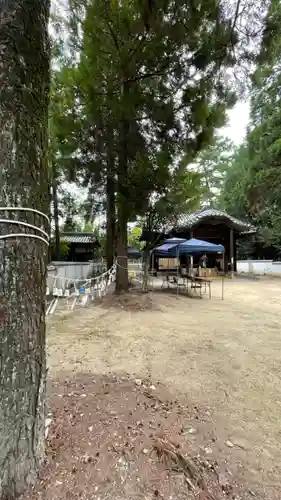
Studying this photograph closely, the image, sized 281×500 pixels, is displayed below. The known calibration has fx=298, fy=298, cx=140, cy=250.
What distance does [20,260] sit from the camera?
5.17 feet

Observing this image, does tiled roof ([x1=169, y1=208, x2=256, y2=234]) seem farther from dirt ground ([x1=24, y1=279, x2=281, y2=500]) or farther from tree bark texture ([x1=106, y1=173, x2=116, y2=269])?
dirt ground ([x1=24, y1=279, x2=281, y2=500])

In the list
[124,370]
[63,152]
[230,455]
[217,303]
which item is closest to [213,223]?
[217,303]

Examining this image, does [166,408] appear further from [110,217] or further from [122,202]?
[110,217]

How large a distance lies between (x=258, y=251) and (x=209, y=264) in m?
7.59

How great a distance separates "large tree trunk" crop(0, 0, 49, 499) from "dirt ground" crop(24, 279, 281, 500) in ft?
0.75

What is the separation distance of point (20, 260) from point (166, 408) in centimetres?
182

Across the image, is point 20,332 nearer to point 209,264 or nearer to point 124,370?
point 124,370

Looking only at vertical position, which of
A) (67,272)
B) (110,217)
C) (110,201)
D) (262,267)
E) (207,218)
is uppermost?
(207,218)

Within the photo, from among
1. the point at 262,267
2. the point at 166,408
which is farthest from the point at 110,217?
the point at 262,267

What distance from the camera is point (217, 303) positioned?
8695 millimetres

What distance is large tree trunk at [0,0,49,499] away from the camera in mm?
1517

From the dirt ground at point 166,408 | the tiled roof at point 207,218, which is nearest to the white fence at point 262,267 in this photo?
the tiled roof at point 207,218

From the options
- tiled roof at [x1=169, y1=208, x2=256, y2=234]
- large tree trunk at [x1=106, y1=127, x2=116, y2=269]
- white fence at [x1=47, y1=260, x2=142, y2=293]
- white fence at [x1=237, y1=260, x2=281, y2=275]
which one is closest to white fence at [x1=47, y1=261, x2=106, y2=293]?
white fence at [x1=47, y1=260, x2=142, y2=293]

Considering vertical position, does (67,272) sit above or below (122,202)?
below
